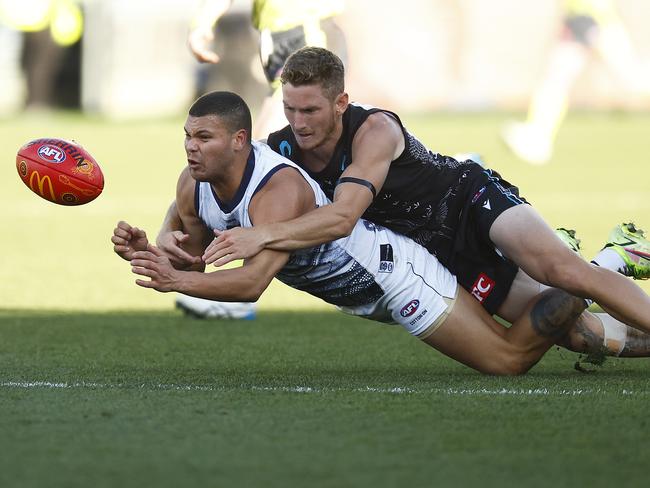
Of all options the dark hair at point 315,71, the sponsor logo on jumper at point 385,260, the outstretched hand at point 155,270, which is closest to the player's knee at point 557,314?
the sponsor logo on jumper at point 385,260

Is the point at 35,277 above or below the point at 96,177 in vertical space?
below

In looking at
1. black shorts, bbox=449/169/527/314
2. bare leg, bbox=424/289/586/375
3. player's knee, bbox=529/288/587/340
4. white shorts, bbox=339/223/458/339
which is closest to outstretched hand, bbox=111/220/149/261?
white shorts, bbox=339/223/458/339

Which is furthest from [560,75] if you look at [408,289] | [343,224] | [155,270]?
[155,270]

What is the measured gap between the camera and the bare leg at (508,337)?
20.4ft

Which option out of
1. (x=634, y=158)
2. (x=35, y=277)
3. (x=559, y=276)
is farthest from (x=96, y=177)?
(x=634, y=158)

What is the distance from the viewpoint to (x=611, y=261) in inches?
256

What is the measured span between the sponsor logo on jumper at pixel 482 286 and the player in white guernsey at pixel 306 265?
4.3 inches

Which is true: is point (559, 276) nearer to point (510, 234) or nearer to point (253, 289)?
point (510, 234)

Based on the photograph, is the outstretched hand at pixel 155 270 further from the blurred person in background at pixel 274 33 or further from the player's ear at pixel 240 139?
the blurred person in background at pixel 274 33

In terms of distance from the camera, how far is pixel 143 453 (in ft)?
14.5

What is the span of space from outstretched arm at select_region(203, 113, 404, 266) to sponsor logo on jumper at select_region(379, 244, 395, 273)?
0.40 m

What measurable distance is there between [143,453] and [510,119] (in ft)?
72.6

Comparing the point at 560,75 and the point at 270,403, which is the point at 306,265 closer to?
the point at 270,403

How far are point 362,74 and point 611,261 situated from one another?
2029 centimetres
